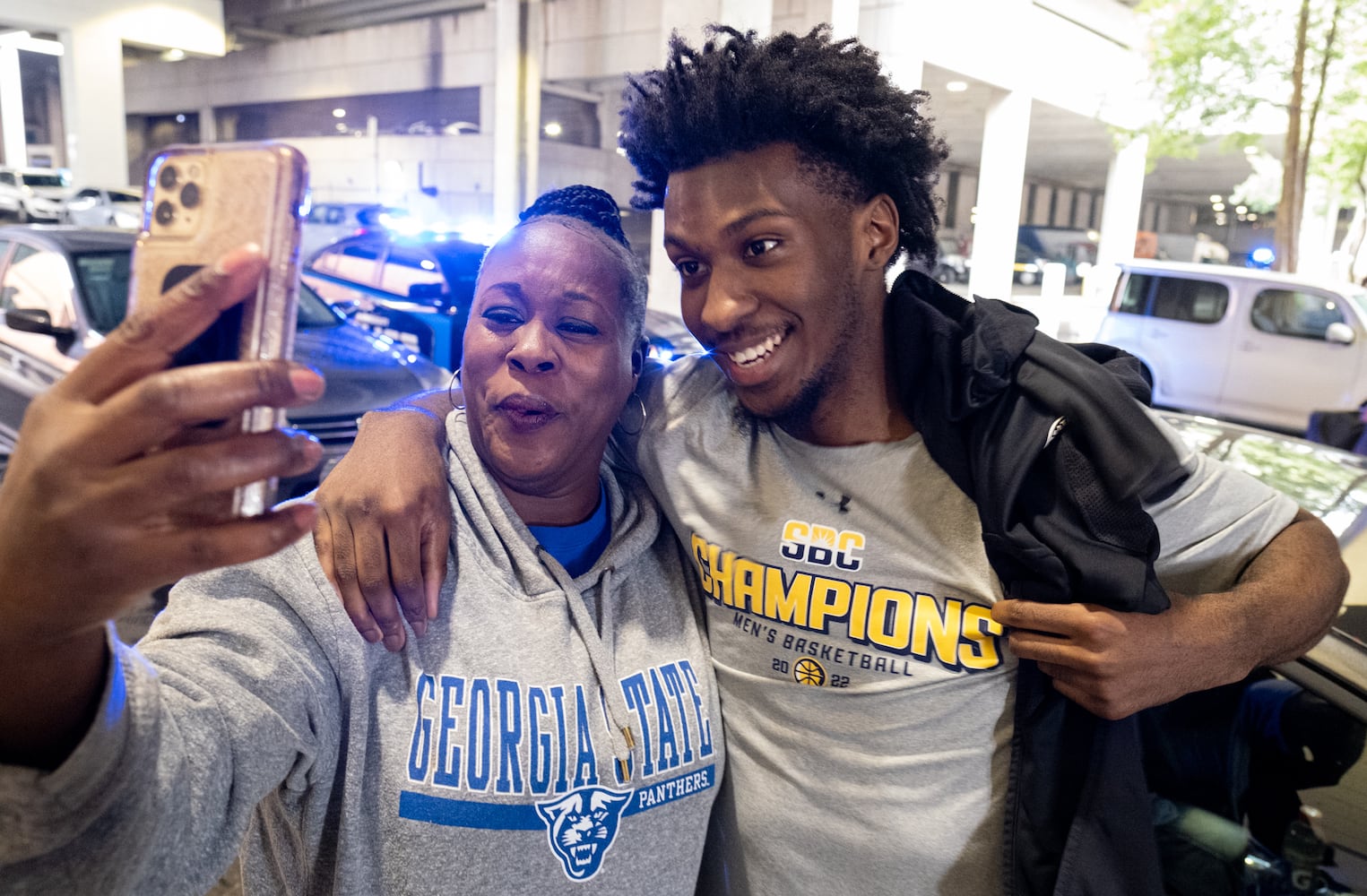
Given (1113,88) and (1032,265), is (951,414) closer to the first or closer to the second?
(1113,88)

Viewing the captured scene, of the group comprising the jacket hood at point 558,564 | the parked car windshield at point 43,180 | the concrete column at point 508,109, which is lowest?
the jacket hood at point 558,564

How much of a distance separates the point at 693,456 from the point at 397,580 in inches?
24.7

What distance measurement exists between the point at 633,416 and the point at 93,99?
25445 mm

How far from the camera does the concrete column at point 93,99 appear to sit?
20.9 metres

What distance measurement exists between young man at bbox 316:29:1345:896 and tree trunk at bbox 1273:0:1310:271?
1162 centimetres

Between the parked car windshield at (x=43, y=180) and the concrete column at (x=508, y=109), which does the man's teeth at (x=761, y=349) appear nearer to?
the concrete column at (x=508, y=109)

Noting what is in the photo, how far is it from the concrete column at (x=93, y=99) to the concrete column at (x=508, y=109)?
11.4 metres

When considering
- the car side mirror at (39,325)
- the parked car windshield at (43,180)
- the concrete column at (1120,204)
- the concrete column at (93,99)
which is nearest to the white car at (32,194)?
the parked car windshield at (43,180)

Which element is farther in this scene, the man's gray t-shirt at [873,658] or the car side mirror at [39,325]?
the car side mirror at [39,325]

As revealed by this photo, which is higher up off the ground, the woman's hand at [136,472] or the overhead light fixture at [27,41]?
the overhead light fixture at [27,41]

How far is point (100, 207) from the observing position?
20.6m

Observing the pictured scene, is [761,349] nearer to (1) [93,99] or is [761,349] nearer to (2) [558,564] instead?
(2) [558,564]

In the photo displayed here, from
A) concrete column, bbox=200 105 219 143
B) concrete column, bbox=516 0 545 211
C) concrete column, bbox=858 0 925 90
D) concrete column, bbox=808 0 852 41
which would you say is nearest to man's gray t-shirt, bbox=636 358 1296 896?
concrete column, bbox=808 0 852 41

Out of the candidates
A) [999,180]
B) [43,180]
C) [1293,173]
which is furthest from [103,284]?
[43,180]
